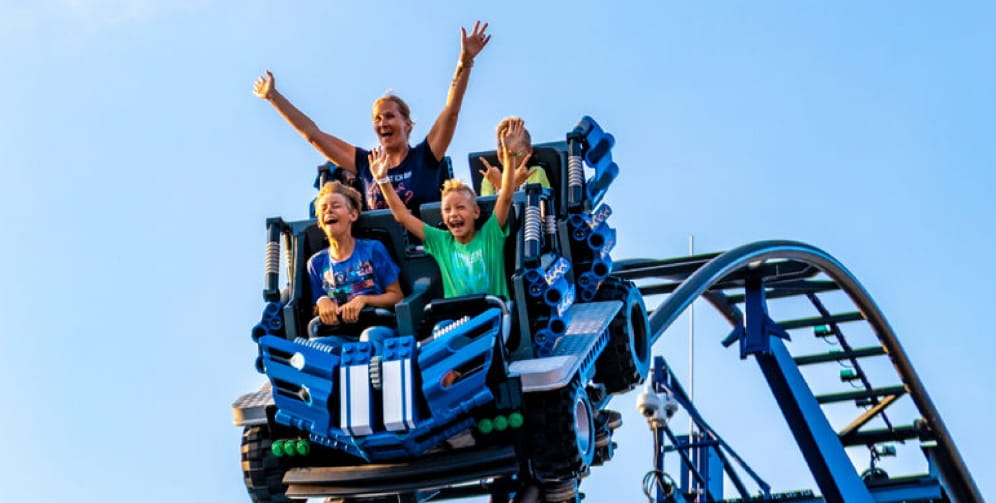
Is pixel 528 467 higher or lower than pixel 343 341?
lower

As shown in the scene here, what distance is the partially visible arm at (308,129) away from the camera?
30.0 ft

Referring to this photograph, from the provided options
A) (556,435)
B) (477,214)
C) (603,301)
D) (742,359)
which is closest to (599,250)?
(603,301)

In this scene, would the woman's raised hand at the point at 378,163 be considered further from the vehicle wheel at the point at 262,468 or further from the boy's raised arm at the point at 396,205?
the vehicle wheel at the point at 262,468

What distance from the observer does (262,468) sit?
786 cm

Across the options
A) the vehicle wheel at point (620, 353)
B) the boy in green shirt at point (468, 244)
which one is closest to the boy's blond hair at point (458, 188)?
the boy in green shirt at point (468, 244)

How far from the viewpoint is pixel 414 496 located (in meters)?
8.63

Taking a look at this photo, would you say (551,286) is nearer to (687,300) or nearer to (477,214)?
(477,214)

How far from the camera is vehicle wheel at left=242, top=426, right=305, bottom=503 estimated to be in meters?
7.83

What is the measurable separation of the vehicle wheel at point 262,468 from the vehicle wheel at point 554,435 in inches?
43.0

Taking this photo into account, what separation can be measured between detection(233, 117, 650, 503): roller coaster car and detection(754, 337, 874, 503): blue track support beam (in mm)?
3996

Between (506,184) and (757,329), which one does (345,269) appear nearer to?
(506,184)

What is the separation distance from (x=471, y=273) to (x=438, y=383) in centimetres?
90

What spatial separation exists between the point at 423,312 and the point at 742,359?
198 inches

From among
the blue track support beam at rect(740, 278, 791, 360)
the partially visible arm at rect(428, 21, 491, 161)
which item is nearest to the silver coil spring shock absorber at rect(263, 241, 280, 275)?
the partially visible arm at rect(428, 21, 491, 161)
